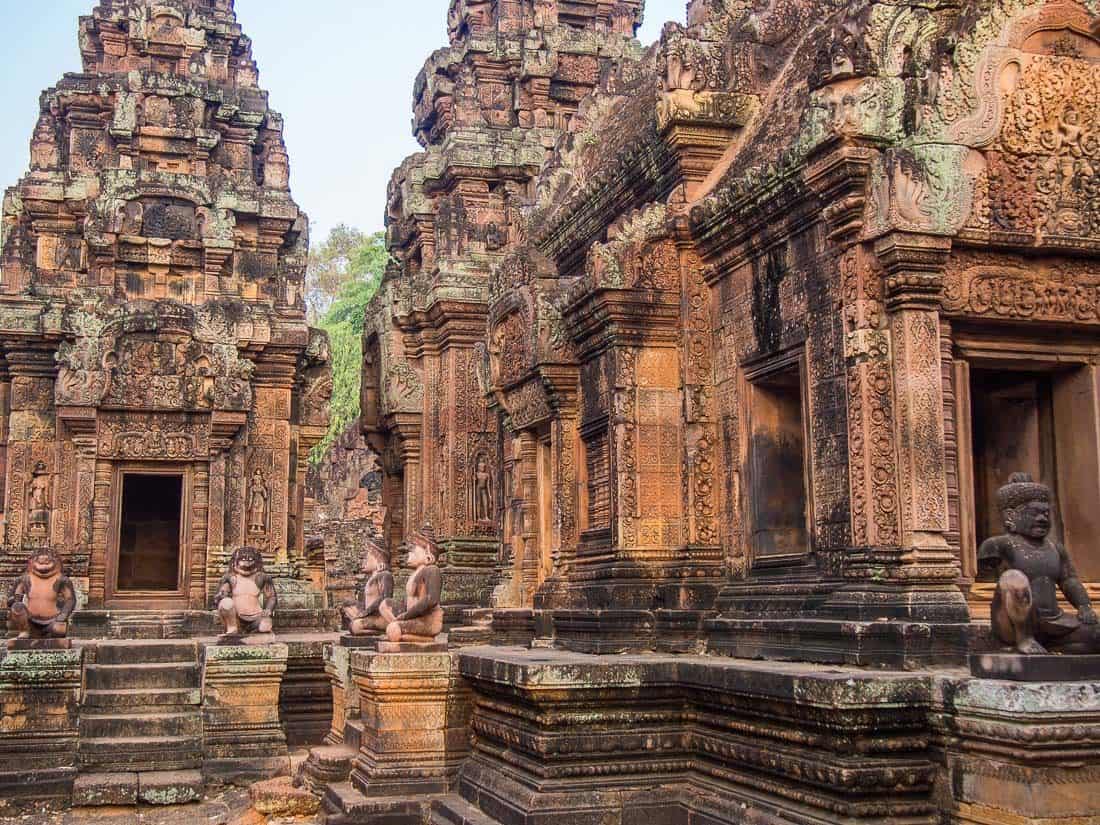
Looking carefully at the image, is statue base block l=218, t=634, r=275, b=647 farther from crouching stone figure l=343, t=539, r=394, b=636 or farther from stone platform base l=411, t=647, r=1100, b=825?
stone platform base l=411, t=647, r=1100, b=825

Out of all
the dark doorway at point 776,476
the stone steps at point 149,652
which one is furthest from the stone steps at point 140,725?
the dark doorway at point 776,476

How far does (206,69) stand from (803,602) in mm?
16396

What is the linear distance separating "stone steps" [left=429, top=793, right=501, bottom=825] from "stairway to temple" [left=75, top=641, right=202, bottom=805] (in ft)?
11.9

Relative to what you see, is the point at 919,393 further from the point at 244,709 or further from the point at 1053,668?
the point at 244,709

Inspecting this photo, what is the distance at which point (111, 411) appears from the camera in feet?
57.7

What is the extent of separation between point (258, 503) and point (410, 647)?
31.3 ft

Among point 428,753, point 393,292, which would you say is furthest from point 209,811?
point 393,292

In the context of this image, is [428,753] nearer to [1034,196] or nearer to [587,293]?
[587,293]

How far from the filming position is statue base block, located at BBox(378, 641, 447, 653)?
9.38 metres

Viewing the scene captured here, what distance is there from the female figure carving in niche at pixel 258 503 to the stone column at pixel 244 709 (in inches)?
218

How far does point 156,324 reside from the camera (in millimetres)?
17719

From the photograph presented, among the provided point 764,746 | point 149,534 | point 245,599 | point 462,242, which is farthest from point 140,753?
point 149,534

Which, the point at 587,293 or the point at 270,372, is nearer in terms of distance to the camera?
the point at 587,293

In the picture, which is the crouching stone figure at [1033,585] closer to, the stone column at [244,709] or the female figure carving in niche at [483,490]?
the stone column at [244,709]
